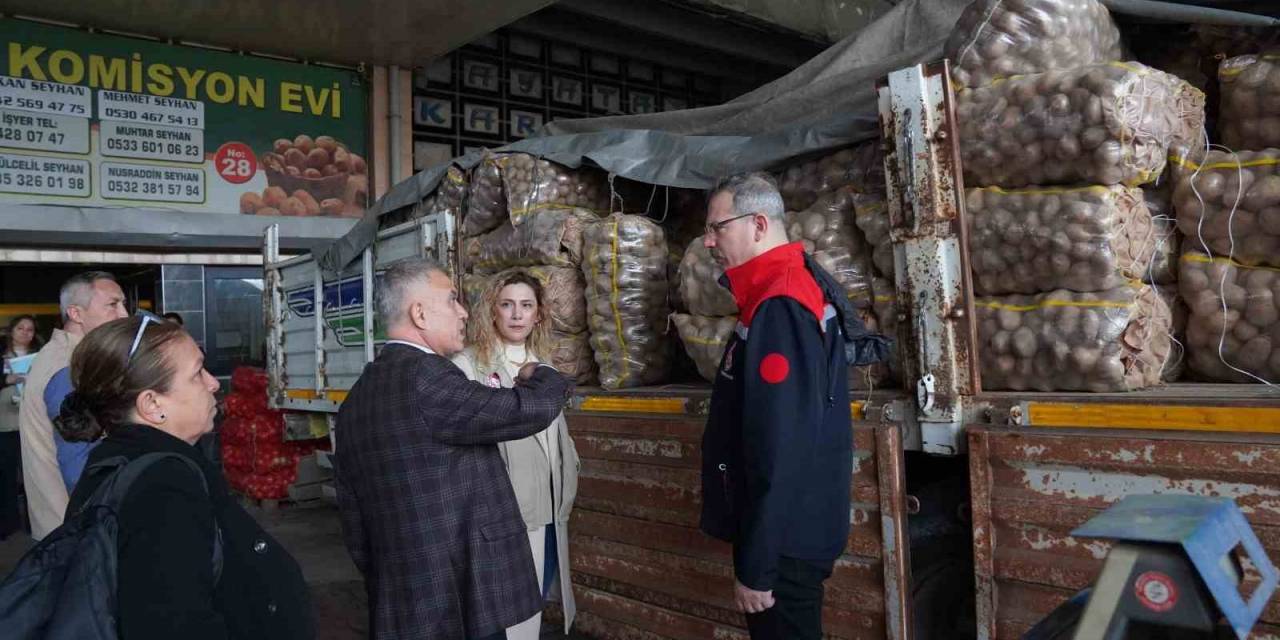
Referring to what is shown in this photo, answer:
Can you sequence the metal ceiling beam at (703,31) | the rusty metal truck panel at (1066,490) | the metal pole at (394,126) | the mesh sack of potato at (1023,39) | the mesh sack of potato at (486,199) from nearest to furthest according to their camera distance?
the rusty metal truck panel at (1066,490)
the mesh sack of potato at (1023,39)
the mesh sack of potato at (486,199)
the metal pole at (394,126)
the metal ceiling beam at (703,31)

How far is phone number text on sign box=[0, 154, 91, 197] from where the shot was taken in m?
8.52

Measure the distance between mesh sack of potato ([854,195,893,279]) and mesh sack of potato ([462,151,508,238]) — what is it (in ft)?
7.21

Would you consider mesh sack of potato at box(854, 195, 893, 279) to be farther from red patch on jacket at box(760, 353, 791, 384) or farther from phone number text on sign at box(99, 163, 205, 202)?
phone number text on sign at box(99, 163, 205, 202)

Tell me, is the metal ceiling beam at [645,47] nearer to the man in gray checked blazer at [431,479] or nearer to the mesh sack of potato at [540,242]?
the mesh sack of potato at [540,242]

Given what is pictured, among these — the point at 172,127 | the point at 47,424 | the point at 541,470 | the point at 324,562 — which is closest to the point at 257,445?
the point at 324,562

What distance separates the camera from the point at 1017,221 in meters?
2.72

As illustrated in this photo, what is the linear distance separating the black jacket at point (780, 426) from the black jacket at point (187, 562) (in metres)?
1.09

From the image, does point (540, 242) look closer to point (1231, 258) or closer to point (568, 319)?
point (568, 319)

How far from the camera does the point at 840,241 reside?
3.22 m

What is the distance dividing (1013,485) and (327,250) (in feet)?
17.1

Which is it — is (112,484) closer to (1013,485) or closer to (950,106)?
(1013,485)

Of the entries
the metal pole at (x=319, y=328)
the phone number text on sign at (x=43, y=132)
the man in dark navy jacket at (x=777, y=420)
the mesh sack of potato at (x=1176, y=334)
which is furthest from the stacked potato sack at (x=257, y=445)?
the mesh sack of potato at (x=1176, y=334)

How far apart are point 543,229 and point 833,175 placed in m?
1.55

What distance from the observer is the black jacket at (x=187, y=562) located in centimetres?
152
